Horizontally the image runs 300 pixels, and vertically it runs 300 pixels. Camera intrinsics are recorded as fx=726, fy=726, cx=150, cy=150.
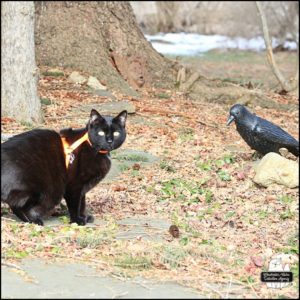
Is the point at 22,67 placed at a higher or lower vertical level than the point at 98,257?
higher

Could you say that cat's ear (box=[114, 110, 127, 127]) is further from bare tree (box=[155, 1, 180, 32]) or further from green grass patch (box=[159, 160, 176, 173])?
bare tree (box=[155, 1, 180, 32])

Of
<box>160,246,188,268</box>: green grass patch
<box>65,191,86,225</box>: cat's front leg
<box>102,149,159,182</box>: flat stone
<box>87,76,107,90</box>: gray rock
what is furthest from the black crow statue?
<box>87,76,107,90</box>: gray rock

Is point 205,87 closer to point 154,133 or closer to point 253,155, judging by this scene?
point 154,133

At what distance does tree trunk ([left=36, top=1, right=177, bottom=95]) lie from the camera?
1386 centimetres

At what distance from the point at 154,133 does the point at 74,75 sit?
3049 mm

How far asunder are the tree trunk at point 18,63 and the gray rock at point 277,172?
390cm

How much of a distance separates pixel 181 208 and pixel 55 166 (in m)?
1.61

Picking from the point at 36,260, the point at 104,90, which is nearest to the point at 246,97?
the point at 104,90

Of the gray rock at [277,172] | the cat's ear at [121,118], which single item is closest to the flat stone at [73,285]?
the cat's ear at [121,118]

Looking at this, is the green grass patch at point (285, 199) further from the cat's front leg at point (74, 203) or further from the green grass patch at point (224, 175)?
the cat's front leg at point (74, 203)

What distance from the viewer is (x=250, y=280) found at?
196 inches

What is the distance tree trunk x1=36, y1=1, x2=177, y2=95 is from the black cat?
279 inches

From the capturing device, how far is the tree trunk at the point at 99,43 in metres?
13.9

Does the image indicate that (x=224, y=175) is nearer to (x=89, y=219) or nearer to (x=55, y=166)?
(x=89, y=219)
